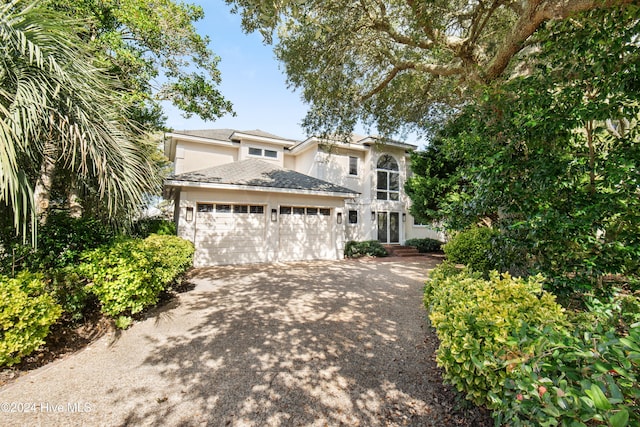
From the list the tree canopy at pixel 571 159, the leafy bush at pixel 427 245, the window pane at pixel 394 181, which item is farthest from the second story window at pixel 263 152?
the tree canopy at pixel 571 159

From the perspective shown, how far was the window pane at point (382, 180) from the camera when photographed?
57.7ft

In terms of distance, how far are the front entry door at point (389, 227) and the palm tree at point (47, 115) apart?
14.1 m

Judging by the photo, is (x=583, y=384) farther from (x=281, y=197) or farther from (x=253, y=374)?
(x=281, y=197)

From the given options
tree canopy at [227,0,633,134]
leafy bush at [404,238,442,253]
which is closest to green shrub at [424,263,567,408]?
tree canopy at [227,0,633,134]

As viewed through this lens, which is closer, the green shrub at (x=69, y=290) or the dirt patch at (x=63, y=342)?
the dirt patch at (x=63, y=342)

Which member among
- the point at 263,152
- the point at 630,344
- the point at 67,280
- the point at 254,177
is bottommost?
the point at 67,280

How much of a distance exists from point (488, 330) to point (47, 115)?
6.25 meters

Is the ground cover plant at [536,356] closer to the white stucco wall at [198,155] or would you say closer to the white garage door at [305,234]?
the white garage door at [305,234]

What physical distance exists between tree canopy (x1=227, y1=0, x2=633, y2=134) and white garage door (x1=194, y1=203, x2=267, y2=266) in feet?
15.1

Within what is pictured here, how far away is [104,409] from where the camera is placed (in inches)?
111

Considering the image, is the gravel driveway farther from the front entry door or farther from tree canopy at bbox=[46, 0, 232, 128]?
the front entry door

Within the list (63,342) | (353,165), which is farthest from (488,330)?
(353,165)

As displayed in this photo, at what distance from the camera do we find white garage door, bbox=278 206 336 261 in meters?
12.1

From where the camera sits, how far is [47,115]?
4.06 m
